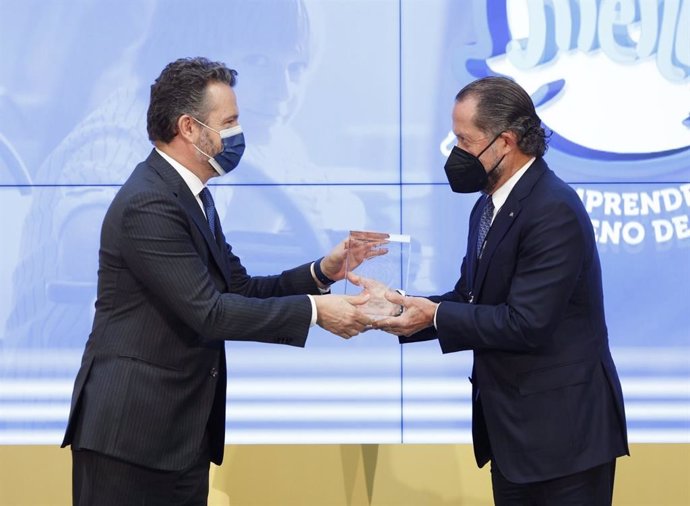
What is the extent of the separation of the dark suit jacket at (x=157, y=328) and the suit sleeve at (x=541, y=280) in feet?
1.78

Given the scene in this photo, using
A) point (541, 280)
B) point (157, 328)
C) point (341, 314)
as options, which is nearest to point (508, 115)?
point (541, 280)

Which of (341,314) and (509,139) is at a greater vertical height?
(509,139)

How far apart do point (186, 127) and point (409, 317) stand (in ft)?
2.75

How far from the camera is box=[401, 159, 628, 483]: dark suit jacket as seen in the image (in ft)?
7.36

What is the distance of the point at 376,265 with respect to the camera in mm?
2670

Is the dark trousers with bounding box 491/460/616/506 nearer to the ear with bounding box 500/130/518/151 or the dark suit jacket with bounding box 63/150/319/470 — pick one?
the dark suit jacket with bounding box 63/150/319/470

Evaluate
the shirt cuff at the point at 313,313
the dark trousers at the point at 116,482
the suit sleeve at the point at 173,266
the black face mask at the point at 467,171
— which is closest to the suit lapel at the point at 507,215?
the black face mask at the point at 467,171

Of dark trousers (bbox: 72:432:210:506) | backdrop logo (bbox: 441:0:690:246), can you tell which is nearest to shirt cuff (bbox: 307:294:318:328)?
dark trousers (bbox: 72:432:210:506)

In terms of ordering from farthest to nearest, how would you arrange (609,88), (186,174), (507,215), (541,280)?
(609,88) < (186,174) < (507,215) < (541,280)

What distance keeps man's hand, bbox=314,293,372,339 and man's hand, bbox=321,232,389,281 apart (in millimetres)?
153

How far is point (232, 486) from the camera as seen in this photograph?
3391mm

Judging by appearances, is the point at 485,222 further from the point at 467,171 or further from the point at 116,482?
the point at 116,482

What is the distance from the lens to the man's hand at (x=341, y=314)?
2.49m

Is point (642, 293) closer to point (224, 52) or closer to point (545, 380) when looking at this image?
point (545, 380)
